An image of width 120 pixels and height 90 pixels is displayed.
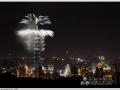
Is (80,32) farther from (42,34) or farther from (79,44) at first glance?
(42,34)

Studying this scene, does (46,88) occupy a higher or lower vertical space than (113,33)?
lower

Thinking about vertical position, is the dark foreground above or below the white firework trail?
below

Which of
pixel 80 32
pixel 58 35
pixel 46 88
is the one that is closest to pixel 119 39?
pixel 80 32

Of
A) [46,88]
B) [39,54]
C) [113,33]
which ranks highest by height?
[113,33]

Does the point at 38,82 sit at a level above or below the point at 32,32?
below

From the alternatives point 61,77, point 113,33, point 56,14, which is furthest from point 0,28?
point 113,33

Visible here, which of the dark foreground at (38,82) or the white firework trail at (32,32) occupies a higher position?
the white firework trail at (32,32)
